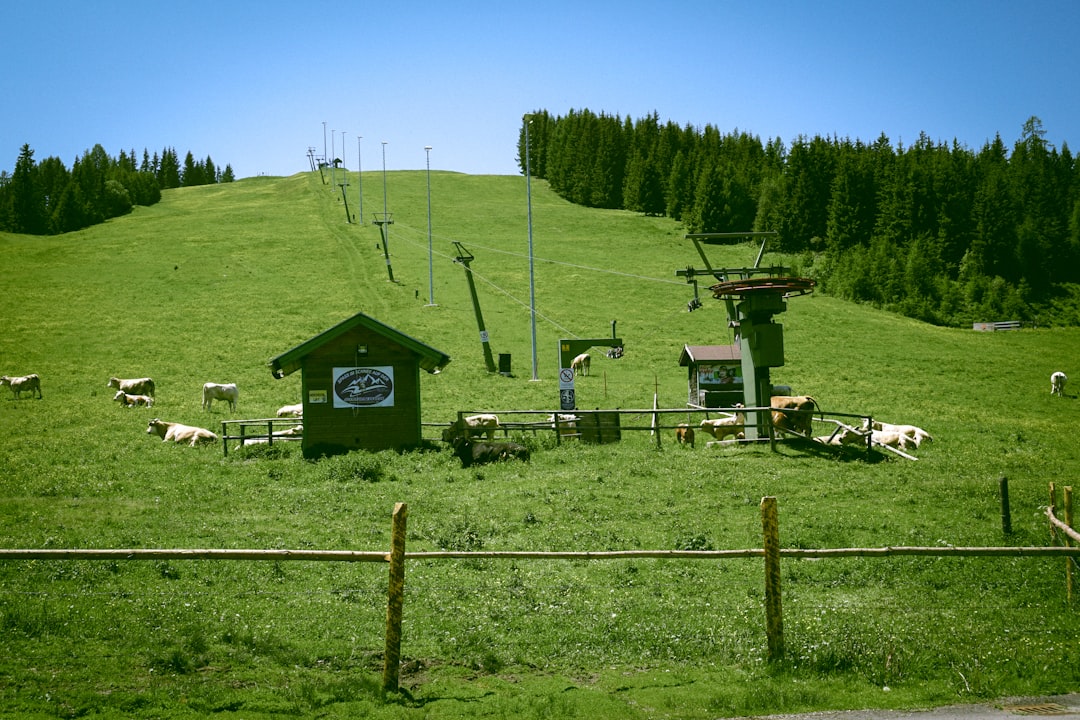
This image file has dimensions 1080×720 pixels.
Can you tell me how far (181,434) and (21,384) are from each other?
16.3 meters

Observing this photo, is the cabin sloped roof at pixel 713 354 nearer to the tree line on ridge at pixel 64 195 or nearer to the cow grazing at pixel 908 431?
the cow grazing at pixel 908 431

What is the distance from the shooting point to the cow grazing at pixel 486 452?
2477cm

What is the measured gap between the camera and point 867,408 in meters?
38.8

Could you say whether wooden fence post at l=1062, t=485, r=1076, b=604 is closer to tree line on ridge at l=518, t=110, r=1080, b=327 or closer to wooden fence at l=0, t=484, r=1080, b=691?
wooden fence at l=0, t=484, r=1080, b=691

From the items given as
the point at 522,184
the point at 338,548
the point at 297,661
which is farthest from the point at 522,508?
the point at 522,184

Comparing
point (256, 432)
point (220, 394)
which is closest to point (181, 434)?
point (256, 432)

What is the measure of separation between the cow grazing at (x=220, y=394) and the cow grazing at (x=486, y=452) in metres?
17.1

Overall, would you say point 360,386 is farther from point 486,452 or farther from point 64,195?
point 64,195

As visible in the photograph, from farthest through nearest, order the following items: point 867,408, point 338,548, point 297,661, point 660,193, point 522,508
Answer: point 660,193, point 867,408, point 522,508, point 338,548, point 297,661

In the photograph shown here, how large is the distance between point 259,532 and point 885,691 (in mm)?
11610

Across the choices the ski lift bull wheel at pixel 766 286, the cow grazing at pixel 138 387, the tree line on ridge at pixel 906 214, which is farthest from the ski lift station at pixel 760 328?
the tree line on ridge at pixel 906 214

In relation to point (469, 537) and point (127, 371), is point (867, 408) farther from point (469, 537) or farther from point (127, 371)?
point (127, 371)

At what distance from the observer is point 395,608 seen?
8.76 m

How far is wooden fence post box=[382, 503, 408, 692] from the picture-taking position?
871cm
